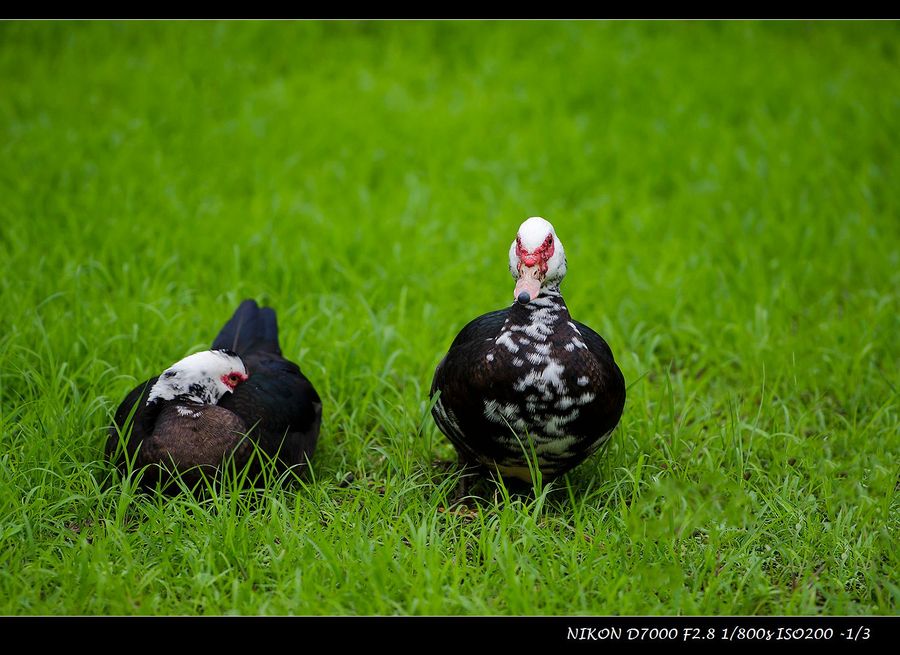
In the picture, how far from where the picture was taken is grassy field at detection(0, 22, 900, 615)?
291 cm

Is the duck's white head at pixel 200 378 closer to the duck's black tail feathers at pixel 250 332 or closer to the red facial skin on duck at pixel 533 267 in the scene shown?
the duck's black tail feathers at pixel 250 332

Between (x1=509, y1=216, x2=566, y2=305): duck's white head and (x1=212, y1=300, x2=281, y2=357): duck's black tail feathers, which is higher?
(x1=509, y1=216, x2=566, y2=305): duck's white head

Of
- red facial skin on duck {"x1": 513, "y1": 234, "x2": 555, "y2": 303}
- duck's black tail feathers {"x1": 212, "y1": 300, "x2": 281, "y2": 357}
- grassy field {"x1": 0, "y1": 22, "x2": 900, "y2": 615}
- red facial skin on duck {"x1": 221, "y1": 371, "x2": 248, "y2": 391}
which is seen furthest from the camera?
duck's black tail feathers {"x1": 212, "y1": 300, "x2": 281, "y2": 357}

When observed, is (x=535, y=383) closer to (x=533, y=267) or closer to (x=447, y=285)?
(x=533, y=267)

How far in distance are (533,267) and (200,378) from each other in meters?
1.31

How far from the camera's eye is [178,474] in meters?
3.09

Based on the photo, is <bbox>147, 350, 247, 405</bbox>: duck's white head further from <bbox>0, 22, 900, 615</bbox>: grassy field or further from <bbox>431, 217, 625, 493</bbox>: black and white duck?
<bbox>431, 217, 625, 493</bbox>: black and white duck

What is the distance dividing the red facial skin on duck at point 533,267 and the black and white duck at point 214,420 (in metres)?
1.05

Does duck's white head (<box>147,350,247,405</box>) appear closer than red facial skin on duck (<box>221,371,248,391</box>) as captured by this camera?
Yes

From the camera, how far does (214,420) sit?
3213 millimetres

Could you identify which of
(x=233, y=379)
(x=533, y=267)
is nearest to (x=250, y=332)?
(x=233, y=379)

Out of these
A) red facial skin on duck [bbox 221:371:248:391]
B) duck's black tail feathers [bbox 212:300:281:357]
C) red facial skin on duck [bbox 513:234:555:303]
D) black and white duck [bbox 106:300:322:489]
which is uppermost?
red facial skin on duck [bbox 513:234:555:303]

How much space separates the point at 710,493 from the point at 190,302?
271 cm

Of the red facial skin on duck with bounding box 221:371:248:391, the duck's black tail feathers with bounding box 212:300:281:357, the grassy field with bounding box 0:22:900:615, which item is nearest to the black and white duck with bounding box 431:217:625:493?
the grassy field with bounding box 0:22:900:615
